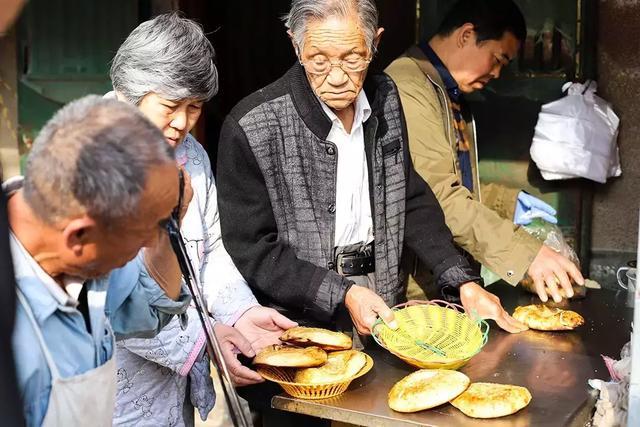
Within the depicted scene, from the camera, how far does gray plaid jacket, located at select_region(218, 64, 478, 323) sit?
2986 mm

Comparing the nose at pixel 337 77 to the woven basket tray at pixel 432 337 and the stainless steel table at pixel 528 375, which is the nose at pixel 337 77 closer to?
the woven basket tray at pixel 432 337

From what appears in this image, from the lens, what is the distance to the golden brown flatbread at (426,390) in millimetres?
2498

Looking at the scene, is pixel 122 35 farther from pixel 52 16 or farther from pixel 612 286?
pixel 612 286

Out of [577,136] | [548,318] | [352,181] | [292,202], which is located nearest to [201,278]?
[292,202]

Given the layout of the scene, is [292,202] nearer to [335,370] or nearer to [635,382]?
[335,370]

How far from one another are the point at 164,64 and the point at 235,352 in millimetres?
882

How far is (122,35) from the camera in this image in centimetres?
479

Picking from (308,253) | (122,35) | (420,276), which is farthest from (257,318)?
(122,35)

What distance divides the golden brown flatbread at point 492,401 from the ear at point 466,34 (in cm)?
167

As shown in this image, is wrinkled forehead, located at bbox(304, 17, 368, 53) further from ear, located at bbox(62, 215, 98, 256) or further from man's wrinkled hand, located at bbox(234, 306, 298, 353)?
ear, located at bbox(62, 215, 98, 256)

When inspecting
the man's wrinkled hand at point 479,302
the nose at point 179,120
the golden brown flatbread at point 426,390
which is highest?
the nose at point 179,120

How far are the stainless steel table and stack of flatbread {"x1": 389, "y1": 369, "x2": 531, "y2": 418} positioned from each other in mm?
27

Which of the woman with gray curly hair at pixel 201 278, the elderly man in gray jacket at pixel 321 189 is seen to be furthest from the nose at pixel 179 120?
the elderly man in gray jacket at pixel 321 189

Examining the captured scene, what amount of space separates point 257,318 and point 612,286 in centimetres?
268
